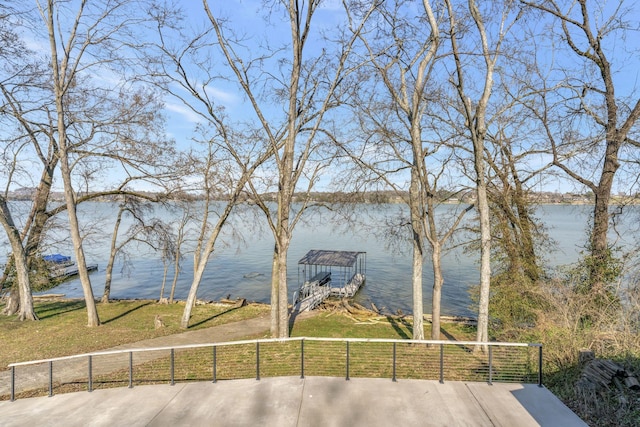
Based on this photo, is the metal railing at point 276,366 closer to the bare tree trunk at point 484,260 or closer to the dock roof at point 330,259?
the bare tree trunk at point 484,260

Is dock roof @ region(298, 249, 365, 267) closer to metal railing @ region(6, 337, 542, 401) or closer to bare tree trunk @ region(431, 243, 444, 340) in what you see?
bare tree trunk @ region(431, 243, 444, 340)

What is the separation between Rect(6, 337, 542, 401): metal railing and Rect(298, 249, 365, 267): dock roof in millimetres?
14604

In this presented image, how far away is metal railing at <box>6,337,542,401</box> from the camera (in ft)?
27.2

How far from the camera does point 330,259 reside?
26906 millimetres

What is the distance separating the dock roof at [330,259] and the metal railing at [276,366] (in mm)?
14604

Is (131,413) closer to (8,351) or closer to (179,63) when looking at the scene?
(8,351)

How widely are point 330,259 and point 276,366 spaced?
1748cm

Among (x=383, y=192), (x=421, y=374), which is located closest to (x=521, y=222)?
(x=383, y=192)

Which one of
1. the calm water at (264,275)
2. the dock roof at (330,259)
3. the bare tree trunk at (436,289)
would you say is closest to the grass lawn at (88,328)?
the calm water at (264,275)

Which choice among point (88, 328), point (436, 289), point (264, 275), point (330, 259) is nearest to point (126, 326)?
point (88, 328)

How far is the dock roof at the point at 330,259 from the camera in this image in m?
26.2

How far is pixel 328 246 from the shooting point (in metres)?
→ 45.8

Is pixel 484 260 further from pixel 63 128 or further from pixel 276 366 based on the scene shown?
pixel 63 128

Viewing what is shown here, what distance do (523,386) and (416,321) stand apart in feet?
17.1
